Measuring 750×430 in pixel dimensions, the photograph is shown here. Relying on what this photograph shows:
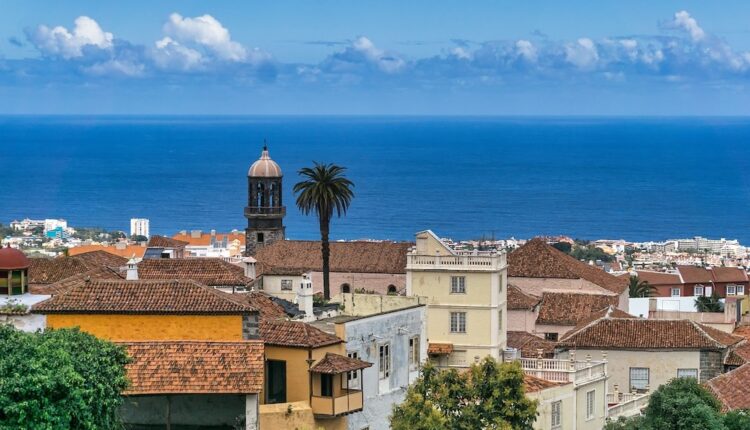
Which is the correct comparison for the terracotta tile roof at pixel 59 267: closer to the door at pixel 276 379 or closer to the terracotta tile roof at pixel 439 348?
the terracotta tile roof at pixel 439 348


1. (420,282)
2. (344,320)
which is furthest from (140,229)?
(344,320)

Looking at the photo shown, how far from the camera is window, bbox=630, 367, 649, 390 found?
6000cm

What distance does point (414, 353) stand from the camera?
50.3m

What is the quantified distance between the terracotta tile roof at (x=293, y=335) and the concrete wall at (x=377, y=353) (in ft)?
4.76

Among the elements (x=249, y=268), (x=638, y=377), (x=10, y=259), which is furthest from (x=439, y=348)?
(x=10, y=259)

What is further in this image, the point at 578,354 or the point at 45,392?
the point at 578,354

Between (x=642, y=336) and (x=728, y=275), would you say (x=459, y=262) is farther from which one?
(x=728, y=275)

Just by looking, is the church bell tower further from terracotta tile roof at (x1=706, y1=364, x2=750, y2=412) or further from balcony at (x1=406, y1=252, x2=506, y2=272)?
terracotta tile roof at (x1=706, y1=364, x2=750, y2=412)

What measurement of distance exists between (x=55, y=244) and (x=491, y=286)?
86.6m

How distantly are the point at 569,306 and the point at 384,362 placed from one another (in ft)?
81.9

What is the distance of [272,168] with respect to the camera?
93.9 metres

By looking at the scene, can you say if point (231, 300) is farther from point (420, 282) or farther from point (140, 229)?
point (140, 229)

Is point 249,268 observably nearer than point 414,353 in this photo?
No

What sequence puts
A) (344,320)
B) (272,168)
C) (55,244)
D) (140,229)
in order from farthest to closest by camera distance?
(140,229), (55,244), (272,168), (344,320)
